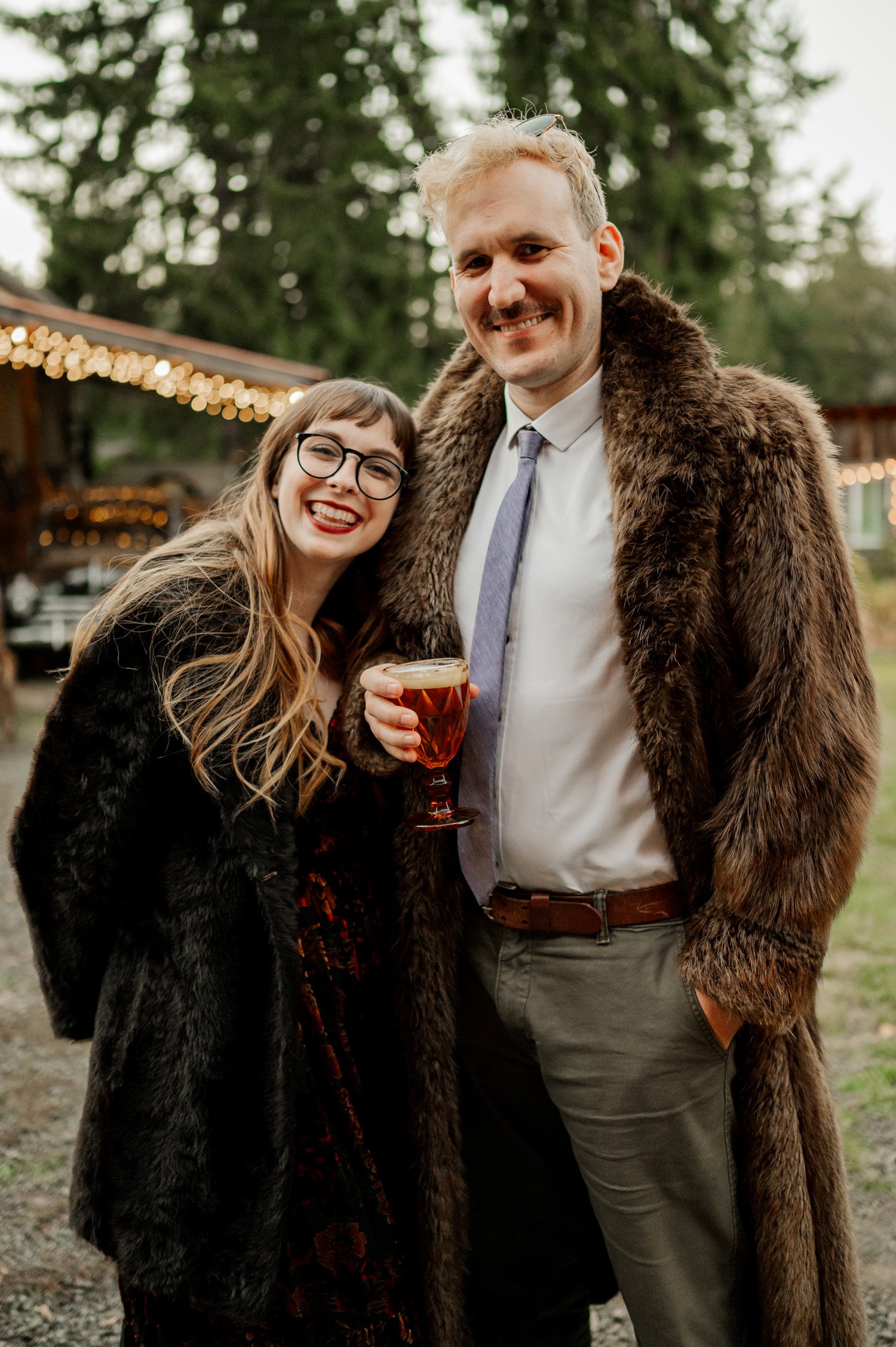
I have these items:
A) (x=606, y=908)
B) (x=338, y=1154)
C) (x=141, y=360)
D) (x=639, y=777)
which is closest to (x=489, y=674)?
(x=639, y=777)

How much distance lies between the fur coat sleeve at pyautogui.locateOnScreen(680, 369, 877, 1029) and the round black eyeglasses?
2.61ft

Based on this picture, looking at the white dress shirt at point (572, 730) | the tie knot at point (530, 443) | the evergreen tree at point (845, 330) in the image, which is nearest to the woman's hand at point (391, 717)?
the white dress shirt at point (572, 730)

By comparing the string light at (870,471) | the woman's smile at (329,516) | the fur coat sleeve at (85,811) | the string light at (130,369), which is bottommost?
the fur coat sleeve at (85,811)

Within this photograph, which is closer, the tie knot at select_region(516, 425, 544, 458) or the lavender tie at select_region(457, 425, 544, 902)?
the lavender tie at select_region(457, 425, 544, 902)

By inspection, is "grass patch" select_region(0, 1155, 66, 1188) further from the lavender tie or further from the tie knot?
the tie knot

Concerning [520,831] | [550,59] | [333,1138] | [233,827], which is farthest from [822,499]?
[550,59]

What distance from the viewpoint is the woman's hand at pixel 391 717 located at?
Answer: 5.98ft

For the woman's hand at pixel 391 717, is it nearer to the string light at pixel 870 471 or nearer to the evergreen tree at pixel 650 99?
the evergreen tree at pixel 650 99

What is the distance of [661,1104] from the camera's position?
5.94ft

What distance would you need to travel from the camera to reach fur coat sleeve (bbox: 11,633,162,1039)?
6.31 feet

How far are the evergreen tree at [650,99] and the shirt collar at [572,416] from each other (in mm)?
12531

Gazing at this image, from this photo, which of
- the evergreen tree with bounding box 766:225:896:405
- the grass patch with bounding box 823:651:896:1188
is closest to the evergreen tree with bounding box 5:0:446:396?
the grass patch with bounding box 823:651:896:1188

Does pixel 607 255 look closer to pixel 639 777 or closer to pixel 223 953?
pixel 639 777

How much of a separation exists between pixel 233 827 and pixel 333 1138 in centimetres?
66
